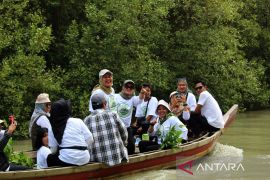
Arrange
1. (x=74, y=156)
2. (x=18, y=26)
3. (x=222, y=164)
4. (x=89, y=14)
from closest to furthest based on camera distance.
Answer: (x=74, y=156) < (x=222, y=164) < (x=18, y=26) < (x=89, y=14)

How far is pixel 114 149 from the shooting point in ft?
25.7

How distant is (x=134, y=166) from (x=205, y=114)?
9.41ft

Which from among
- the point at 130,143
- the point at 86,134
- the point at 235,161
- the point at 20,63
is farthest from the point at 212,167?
the point at 20,63

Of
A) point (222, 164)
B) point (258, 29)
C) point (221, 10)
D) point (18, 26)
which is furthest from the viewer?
point (258, 29)

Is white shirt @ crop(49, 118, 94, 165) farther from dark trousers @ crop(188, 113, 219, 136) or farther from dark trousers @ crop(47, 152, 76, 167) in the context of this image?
dark trousers @ crop(188, 113, 219, 136)

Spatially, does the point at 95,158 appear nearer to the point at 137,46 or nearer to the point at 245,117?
the point at 137,46

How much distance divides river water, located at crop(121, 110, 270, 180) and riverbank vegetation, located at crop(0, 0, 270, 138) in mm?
5565

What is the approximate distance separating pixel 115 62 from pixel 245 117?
6.02m

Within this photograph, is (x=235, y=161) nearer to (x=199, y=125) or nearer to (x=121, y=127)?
(x=199, y=125)

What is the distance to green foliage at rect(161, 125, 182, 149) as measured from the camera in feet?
30.1

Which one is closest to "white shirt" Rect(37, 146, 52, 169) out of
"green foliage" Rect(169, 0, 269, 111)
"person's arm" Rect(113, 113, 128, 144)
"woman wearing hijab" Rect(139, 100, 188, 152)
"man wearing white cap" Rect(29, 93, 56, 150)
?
"man wearing white cap" Rect(29, 93, 56, 150)

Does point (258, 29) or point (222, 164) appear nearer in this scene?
point (222, 164)

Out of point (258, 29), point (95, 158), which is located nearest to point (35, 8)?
point (258, 29)

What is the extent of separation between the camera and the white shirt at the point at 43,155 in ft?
24.8
